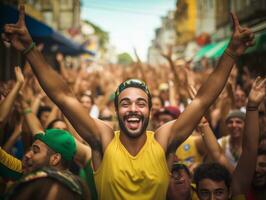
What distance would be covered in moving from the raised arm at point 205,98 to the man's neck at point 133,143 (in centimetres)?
13

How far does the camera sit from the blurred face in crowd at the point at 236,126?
503cm

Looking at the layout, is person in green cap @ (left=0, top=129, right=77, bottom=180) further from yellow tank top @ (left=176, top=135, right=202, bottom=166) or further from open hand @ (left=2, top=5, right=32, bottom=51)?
yellow tank top @ (left=176, top=135, right=202, bottom=166)

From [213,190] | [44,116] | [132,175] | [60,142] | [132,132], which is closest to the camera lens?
[132,175]

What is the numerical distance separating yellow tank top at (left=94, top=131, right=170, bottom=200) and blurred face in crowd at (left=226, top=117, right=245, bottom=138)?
2.18 meters

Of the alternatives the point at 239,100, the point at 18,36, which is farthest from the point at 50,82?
the point at 239,100

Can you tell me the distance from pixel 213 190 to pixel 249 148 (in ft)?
1.45

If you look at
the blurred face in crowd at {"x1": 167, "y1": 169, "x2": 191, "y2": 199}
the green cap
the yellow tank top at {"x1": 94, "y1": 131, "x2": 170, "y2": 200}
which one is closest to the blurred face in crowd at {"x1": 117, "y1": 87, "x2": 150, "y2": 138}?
the yellow tank top at {"x1": 94, "y1": 131, "x2": 170, "y2": 200}

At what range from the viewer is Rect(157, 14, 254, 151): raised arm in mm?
3123

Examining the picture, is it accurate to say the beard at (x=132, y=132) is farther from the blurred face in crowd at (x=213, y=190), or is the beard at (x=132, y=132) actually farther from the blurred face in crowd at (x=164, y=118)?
the blurred face in crowd at (x=164, y=118)

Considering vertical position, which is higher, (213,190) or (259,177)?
(259,177)

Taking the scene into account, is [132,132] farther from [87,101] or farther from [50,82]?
[87,101]

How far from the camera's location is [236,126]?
5.07m

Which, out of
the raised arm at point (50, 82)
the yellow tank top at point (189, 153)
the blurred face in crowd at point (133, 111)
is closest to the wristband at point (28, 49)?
the raised arm at point (50, 82)

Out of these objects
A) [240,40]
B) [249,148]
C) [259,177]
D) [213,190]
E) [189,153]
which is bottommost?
[213,190]
